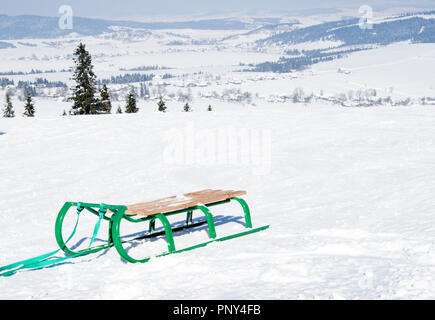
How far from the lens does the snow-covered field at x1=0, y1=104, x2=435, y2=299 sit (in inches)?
195

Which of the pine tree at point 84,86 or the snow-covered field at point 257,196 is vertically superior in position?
the pine tree at point 84,86

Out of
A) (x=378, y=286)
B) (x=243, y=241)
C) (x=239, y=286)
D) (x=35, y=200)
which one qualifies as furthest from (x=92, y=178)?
(x=378, y=286)

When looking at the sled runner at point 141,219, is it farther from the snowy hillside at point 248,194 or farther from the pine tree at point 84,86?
the pine tree at point 84,86

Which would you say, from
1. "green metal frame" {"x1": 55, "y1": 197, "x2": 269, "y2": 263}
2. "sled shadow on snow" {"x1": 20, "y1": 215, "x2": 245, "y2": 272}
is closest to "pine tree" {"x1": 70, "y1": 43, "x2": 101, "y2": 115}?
"sled shadow on snow" {"x1": 20, "y1": 215, "x2": 245, "y2": 272}

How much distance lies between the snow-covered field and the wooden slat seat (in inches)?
24.3

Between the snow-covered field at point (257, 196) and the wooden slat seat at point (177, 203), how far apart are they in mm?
616

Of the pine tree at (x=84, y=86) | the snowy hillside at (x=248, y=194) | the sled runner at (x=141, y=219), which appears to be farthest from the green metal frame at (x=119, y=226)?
the pine tree at (x=84, y=86)

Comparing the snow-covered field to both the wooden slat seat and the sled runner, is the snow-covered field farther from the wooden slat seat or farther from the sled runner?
the wooden slat seat

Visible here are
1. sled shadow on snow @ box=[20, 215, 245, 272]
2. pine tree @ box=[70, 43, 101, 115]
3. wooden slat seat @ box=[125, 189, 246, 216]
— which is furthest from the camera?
Answer: pine tree @ box=[70, 43, 101, 115]

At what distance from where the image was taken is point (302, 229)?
7195 millimetres

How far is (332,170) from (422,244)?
6.07 m

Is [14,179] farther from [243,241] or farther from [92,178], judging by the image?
[243,241]

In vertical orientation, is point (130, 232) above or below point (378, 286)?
below

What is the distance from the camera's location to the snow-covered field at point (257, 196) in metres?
4.95
